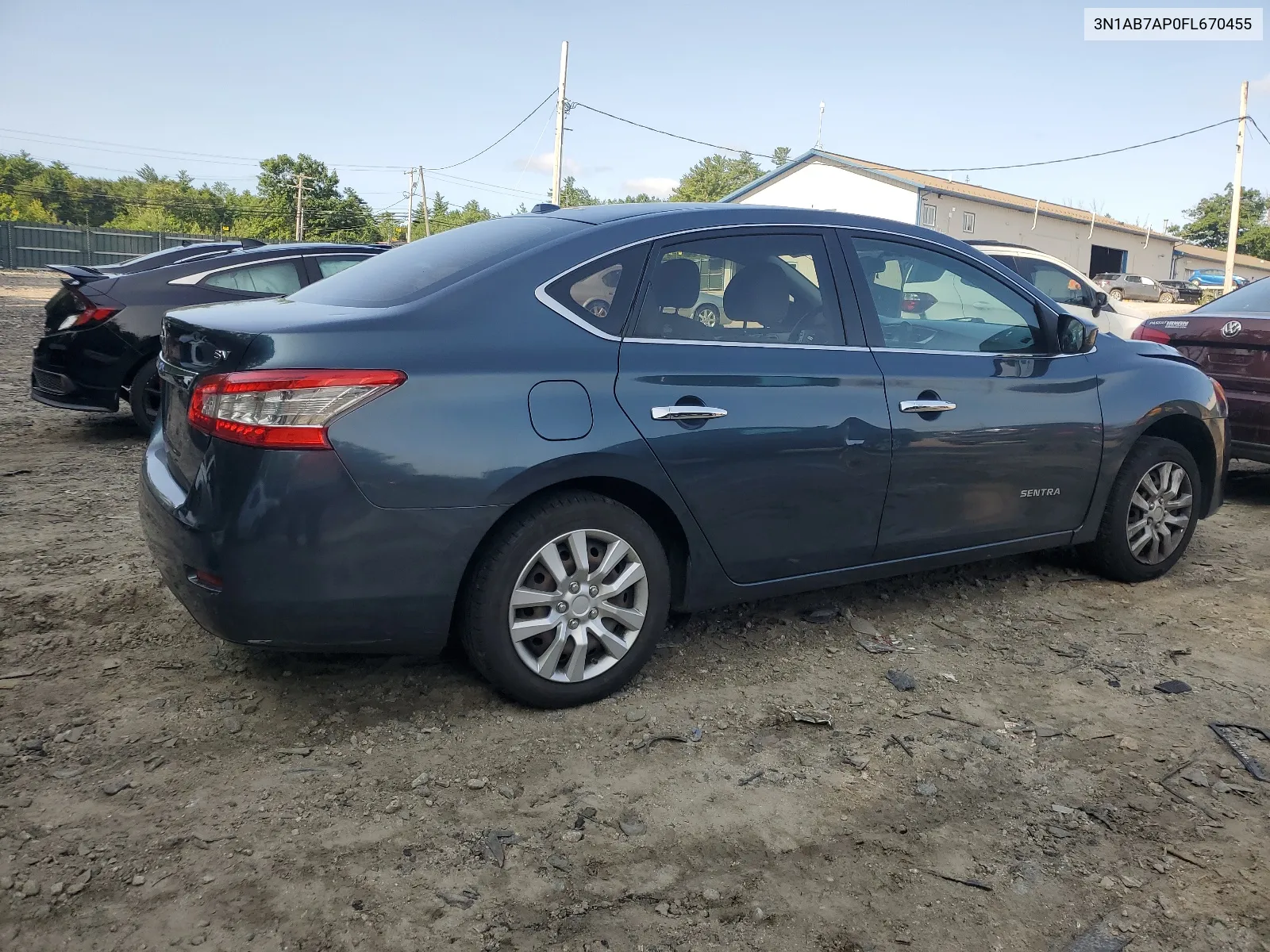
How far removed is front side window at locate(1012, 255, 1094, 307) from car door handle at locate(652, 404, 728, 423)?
915 cm

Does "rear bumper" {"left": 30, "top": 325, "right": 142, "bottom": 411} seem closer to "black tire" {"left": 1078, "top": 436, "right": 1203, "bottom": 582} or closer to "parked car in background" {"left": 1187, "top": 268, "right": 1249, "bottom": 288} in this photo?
"black tire" {"left": 1078, "top": 436, "right": 1203, "bottom": 582}

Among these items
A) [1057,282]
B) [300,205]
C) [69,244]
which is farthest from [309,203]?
[1057,282]

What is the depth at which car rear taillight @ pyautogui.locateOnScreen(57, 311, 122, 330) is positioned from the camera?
23.8 feet

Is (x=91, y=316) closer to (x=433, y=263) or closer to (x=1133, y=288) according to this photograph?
(x=433, y=263)

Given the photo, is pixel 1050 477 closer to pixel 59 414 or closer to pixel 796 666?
pixel 796 666

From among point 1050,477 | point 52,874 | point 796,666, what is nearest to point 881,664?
point 796,666

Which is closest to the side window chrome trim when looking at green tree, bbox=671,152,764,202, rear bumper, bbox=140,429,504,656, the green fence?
rear bumper, bbox=140,429,504,656

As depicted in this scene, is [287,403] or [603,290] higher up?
[603,290]

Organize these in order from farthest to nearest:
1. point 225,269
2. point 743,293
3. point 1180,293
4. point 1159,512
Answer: point 1180,293, point 225,269, point 1159,512, point 743,293

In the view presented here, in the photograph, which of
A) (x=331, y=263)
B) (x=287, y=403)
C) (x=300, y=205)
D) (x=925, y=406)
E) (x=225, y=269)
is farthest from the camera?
(x=300, y=205)

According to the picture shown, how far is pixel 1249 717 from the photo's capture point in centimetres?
355

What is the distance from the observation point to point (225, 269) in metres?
7.73

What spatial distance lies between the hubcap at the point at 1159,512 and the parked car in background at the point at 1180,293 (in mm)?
41059

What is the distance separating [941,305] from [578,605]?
2.08m
